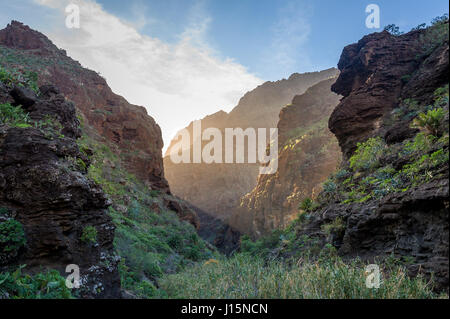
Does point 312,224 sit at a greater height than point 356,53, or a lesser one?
lesser

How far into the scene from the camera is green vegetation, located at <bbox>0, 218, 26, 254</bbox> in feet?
15.8

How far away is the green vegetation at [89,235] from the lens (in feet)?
19.9

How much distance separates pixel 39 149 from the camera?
20.0 ft

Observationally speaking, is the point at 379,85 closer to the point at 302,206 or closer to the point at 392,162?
the point at 392,162

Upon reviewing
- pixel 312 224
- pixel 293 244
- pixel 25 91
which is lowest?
pixel 293 244

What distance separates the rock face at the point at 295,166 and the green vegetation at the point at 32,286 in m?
28.6

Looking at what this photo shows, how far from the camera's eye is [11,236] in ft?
16.2

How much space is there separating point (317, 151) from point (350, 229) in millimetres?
32629

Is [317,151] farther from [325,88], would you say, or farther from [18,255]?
[18,255]

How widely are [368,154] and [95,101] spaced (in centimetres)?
3329

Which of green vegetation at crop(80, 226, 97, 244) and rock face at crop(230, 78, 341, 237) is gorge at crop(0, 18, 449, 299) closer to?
green vegetation at crop(80, 226, 97, 244)

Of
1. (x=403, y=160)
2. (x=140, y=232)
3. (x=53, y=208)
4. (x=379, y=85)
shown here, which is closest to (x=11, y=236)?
(x=53, y=208)
